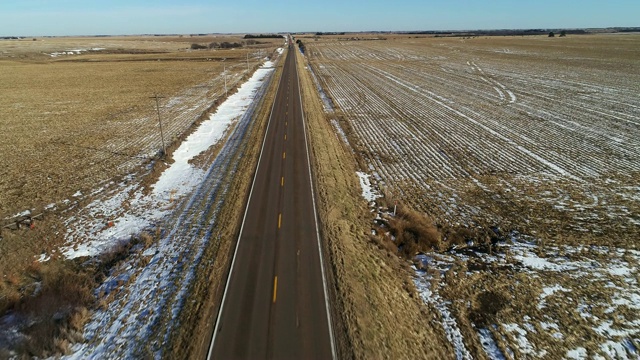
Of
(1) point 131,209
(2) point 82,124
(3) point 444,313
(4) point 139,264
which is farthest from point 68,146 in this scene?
(3) point 444,313

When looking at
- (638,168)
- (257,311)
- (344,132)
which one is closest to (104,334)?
(257,311)

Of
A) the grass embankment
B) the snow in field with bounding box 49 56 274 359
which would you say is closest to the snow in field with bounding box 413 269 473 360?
the grass embankment

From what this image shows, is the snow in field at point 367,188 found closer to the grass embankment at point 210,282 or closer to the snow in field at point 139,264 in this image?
the grass embankment at point 210,282

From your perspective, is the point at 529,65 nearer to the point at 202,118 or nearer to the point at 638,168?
the point at 638,168

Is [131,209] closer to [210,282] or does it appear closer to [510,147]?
[210,282]

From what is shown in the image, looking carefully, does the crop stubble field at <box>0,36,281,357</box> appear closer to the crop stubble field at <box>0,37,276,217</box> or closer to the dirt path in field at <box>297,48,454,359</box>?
the crop stubble field at <box>0,37,276,217</box>
